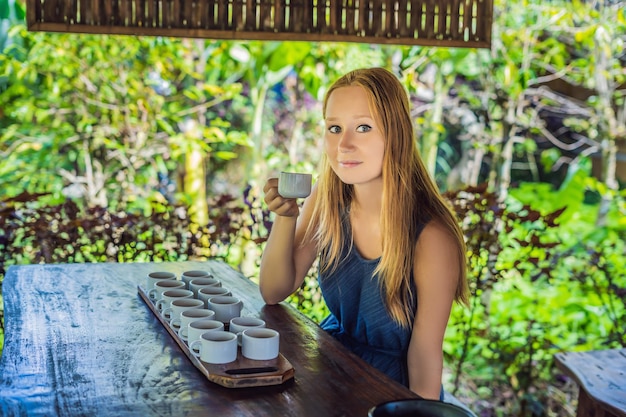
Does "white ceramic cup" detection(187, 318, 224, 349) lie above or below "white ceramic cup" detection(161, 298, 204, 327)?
above

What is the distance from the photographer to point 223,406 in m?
1.60

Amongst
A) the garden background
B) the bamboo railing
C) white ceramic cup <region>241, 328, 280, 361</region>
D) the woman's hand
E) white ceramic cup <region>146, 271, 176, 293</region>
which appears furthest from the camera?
the garden background

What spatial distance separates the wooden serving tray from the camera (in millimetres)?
1712

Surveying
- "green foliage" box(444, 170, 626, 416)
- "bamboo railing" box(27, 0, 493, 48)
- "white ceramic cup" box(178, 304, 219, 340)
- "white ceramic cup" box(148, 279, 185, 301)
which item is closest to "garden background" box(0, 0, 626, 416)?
"green foliage" box(444, 170, 626, 416)

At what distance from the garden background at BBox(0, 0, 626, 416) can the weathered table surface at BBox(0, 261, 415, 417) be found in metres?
1.37

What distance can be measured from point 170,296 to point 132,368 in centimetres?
48

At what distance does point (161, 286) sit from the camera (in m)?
2.36

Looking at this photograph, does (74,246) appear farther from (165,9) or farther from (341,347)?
(341,347)

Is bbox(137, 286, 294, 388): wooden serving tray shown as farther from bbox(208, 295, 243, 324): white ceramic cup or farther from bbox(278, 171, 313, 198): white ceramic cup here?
bbox(278, 171, 313, 198): white ceramic cup

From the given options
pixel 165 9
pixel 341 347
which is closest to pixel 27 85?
pixel 165 9

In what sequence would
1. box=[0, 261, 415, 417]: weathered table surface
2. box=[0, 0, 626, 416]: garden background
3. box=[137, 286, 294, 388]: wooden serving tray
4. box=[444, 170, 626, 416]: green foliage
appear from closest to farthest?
box=[0, 261, 415, 417]: weathered table surface < box=[137, 286, 294, 388]: wooden serving tray < box=[444, 170, 626, 416]: green foliage < box=[0, 0, 626, 416]: garden background

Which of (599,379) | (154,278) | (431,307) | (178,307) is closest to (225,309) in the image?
(178,307)

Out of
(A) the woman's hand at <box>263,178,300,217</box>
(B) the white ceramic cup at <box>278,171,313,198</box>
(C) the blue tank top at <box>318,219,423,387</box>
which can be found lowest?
(C) the blue tank top at <box>318,219,423,387</box>

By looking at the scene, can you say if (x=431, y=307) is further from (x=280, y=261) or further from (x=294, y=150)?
(x=294, y=150)
